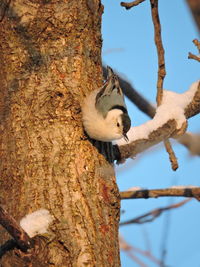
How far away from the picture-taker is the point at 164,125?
243cm

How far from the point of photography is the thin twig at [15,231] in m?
1.56

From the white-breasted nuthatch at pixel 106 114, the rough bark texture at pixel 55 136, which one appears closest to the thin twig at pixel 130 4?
the rough bark texture at pixel 55 136

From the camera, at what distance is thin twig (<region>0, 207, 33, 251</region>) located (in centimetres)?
156

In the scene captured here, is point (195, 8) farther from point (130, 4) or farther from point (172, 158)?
point (130, 4)

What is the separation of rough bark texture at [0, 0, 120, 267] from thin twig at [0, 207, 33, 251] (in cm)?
5

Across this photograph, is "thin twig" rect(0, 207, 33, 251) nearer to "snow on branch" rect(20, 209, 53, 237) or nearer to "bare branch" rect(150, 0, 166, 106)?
"snow on branch" rect(20, 209, 53, 237)

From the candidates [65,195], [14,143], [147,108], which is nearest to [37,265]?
[65,195]

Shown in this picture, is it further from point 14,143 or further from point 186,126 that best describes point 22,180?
point 186,126

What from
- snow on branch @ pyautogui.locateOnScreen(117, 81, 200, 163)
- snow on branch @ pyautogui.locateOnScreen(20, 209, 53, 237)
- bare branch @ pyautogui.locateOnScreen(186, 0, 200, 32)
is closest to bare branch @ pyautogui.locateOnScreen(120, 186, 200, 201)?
snow on branch @ pyautogui.locateOnScreen(117, 81, 200, 163)

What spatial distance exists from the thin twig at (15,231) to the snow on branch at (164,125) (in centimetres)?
83

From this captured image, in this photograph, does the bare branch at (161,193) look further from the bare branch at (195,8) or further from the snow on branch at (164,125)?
the bare branch at (195,8)

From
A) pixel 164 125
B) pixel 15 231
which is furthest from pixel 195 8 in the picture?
pixel 164 125

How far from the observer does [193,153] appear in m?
1.00

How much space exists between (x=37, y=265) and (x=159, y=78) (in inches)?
41.6
